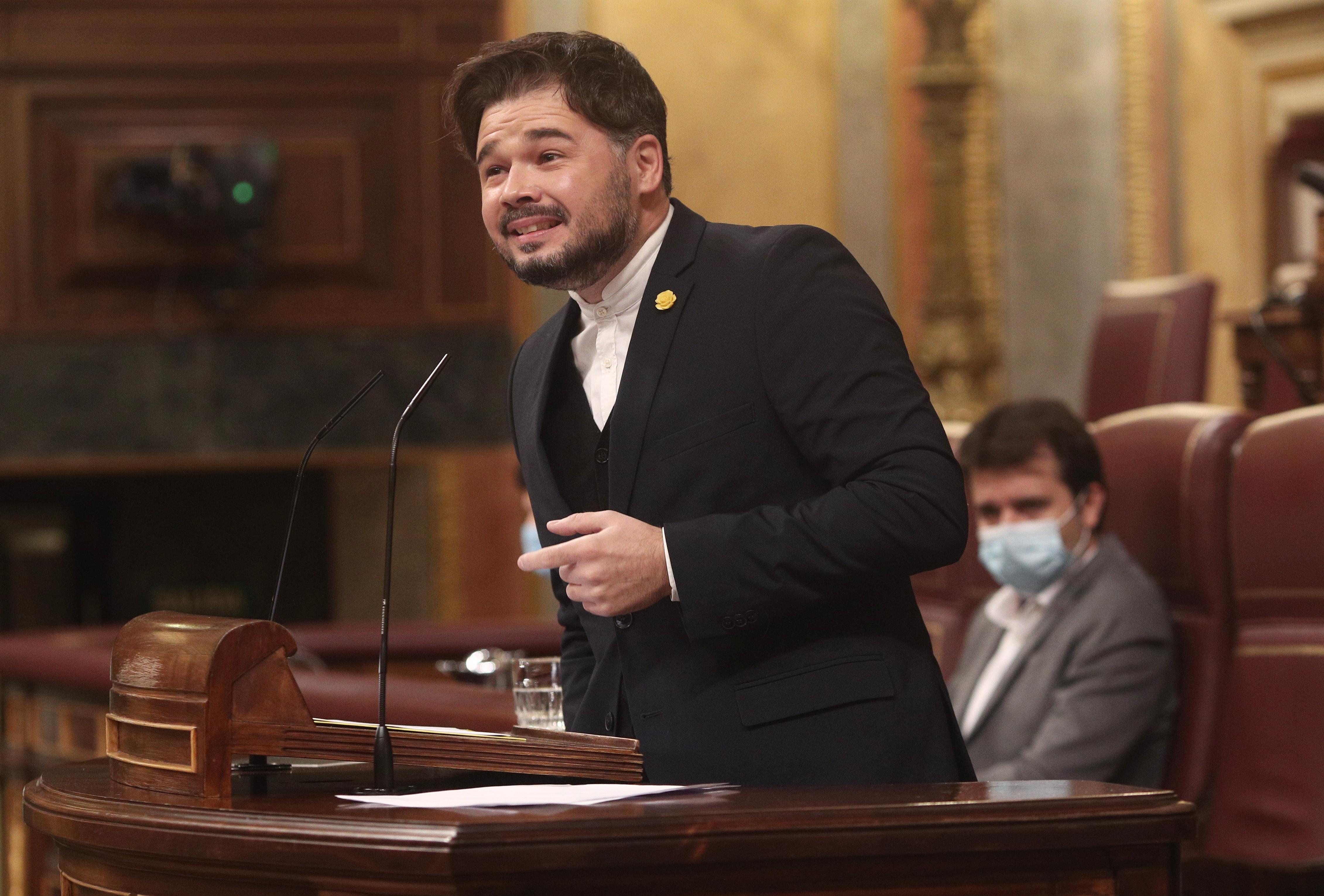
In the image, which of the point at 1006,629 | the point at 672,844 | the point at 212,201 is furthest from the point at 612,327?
the point at 212,201

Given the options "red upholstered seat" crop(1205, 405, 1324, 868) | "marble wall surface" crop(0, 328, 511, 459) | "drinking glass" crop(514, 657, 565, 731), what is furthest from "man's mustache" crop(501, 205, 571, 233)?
"marble wall surface" crop(0, 328, 511, 459)

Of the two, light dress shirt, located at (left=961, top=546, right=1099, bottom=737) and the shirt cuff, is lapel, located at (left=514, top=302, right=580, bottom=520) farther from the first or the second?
light dress shirt, located at (left=961, top=546, right=1099, bottom=737)

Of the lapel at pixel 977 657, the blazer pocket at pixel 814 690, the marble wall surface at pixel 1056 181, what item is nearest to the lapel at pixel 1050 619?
the lapel at pixel 977 657

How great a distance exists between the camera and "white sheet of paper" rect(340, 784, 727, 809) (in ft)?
4.19

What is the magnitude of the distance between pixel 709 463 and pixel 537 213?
0.99 feet

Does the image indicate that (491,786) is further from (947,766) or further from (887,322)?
(887,322)

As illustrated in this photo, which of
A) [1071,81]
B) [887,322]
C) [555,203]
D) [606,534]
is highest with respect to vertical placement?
[1071,81]

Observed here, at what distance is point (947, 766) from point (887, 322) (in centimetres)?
42

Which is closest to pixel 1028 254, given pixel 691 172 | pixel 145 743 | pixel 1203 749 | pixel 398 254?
pixel 691 172

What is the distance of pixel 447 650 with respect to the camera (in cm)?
425

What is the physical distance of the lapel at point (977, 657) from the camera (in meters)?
3.12

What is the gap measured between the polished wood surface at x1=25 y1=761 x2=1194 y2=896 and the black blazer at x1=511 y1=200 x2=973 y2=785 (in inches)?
7.2

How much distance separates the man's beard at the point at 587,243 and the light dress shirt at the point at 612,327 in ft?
0.10

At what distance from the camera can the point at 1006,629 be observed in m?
3.13
